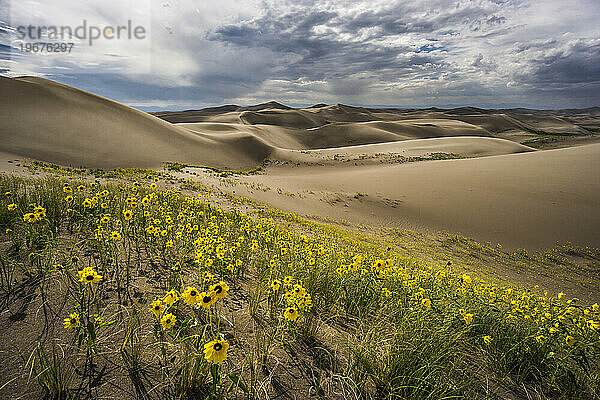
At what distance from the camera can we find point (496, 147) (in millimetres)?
49844

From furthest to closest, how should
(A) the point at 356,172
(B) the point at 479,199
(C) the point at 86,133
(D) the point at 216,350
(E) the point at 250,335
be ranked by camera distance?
(A) the point at 356,172 < (C) the point at 86,133 < (B) the point at 479,199 < (E) the point at 250,335 < (D) the point at 216,350

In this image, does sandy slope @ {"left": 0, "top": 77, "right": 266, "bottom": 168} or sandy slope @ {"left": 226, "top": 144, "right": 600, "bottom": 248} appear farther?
sandy slope @ {"left": 0, "top": 77, "right": 266, "bottom": 168}

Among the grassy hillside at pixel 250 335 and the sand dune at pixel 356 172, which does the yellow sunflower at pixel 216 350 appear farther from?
the sand dune at pixel 356 172

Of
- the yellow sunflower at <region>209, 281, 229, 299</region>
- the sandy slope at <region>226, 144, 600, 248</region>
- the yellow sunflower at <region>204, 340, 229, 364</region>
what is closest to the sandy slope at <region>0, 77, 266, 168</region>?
the sandy slope at <region>226, 144, 600, 248</region>

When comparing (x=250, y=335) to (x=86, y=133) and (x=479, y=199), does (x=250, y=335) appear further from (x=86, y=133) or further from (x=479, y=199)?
(x=86, y=133)

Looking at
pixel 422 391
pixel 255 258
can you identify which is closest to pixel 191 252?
pixel 255 258

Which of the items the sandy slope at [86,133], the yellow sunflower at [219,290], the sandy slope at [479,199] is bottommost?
the sandy slope at [479,199]

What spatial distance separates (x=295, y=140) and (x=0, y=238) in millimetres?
69699

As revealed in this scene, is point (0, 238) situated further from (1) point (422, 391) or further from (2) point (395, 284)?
(2) point (395, 284)

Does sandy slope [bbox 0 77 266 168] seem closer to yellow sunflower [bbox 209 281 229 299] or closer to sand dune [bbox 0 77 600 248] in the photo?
sand dune [bbox 0 77 600 248]

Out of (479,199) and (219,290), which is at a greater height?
(219,290)

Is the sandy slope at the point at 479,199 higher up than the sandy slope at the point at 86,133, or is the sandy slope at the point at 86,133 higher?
the sandy slope at the point at 86,133

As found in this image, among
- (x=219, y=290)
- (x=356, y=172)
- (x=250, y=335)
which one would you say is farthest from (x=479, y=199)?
(x=219, y=290)

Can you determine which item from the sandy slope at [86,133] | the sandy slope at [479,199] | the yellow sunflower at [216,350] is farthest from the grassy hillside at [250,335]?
the sandy slope at [86,133]
